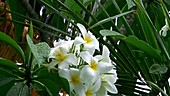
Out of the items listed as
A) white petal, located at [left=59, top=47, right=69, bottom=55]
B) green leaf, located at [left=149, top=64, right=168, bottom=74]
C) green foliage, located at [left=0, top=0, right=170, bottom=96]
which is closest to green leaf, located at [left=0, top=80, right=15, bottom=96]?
green foliage, located at [left=0, top=0, right=170, bottom=96]

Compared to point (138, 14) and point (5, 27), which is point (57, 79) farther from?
point (5, 27)

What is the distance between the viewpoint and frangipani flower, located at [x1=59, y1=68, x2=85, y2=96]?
0.58 m

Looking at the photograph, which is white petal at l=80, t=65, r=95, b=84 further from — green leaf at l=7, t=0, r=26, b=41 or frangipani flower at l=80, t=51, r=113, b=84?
green leaf at l=7, t=0, r=26, b=41

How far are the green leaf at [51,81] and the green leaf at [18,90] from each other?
2 cm

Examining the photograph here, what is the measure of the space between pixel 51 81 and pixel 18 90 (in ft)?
0.16

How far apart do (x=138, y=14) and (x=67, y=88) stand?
29 cm

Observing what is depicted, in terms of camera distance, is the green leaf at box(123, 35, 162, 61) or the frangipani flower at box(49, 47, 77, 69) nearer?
the frangipani flower at box(49, 47, 77, 69)

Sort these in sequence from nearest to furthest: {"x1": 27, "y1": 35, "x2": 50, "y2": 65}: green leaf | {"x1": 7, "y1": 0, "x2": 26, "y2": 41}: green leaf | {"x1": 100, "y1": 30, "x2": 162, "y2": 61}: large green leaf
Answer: {"x1": 27, "y1": 35, "x2": 50, "y2": 65}: green leaf
{"x1": 100, "y1": 30, "x2": 162, "y2": 61}: large green leaf
{"x1": 7, "y1": 0, "x2": 26, "y2": 41}: green leaf

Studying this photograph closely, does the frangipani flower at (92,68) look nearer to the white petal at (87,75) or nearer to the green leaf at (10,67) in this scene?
the white petal at (87,75)

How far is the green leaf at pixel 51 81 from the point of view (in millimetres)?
605

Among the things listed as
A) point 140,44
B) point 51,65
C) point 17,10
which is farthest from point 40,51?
point 17,10

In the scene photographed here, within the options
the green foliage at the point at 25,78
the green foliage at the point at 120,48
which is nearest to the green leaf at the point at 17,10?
the green foliage at the point at 120,48

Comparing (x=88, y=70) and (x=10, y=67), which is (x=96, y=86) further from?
(x=10, y=67)

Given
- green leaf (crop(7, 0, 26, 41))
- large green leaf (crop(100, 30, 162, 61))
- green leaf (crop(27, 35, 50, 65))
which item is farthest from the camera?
green leaf (crop(7, 0, 26, 41))
